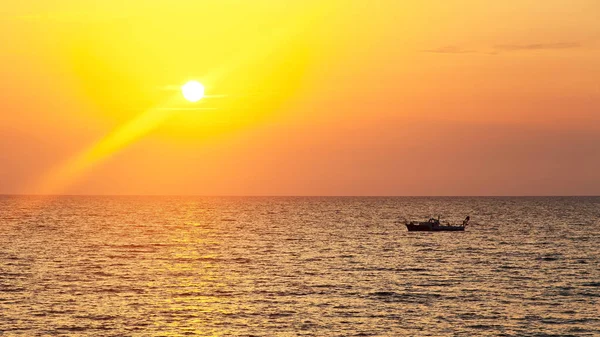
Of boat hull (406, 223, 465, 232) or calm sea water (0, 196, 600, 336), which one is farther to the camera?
boat hull (406, 223, 465, 232)

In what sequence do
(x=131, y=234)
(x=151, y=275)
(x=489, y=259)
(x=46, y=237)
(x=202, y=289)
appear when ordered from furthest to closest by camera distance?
1. (x=131, y=234)
2. (x=46, y=237)
3. (x=489, y=259)
4. (x=151, y=275)
5. (x=202, y=289)

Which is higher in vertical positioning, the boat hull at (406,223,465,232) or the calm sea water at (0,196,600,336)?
the boat hull at (406,223,465,232)

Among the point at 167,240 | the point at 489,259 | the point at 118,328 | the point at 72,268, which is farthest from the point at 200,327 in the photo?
the point at 167,240

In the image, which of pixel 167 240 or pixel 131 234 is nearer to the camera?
pixel 167 240

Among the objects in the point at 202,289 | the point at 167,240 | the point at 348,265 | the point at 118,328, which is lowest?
the point at 118,328

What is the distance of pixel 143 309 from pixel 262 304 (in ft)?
34.3

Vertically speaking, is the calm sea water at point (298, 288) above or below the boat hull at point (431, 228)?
below

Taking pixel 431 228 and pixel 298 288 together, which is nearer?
pixel 298 288

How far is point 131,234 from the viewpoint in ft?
563

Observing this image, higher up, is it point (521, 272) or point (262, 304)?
point (521, 272)

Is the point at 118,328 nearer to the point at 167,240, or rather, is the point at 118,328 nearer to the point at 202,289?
the point at 202,289

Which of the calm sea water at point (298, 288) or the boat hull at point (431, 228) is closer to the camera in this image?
the calm sea water at point (298, 288)

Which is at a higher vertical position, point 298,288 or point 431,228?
point 431,228

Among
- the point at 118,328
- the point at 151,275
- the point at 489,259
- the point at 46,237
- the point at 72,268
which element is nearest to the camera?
the point at 118,328
